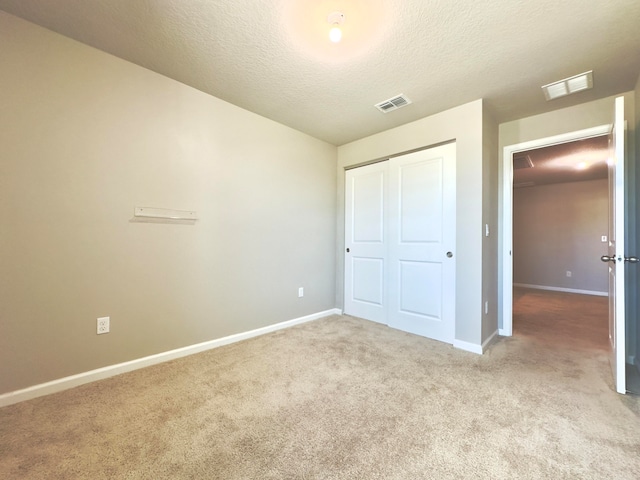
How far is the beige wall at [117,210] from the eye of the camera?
1740 millimetres

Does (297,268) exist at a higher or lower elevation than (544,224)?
lower

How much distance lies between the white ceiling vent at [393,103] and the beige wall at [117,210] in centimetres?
122

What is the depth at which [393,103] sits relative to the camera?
265 cm

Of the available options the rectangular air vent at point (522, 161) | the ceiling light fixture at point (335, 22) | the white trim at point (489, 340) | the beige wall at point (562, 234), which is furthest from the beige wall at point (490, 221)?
the beige wall at point (562, 234)

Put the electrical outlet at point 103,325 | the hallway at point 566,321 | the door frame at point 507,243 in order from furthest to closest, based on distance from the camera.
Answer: the door frame at point 507,243, the hallway at point 566,321, the electrical outlet at point 103,325

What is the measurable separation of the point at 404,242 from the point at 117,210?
9.26 ft

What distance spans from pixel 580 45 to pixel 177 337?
12.6 ft

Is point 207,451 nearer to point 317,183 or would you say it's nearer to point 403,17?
point 403,17

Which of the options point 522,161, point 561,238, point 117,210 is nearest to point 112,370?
point 117,210

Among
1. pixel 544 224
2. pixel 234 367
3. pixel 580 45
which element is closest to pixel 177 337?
pixel 234 367

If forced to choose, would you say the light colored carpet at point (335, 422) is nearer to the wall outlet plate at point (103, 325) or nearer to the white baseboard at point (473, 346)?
the white baseboard at point (473, 346)

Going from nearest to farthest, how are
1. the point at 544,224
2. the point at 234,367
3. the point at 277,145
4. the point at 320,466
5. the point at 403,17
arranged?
the point at 320,466
the point at 403,17
the point at 234,367
the point at 277,145
the point at 544,224

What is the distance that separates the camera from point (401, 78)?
2.25 meters

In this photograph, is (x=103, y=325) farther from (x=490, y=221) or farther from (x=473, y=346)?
(x=490, y=221)
